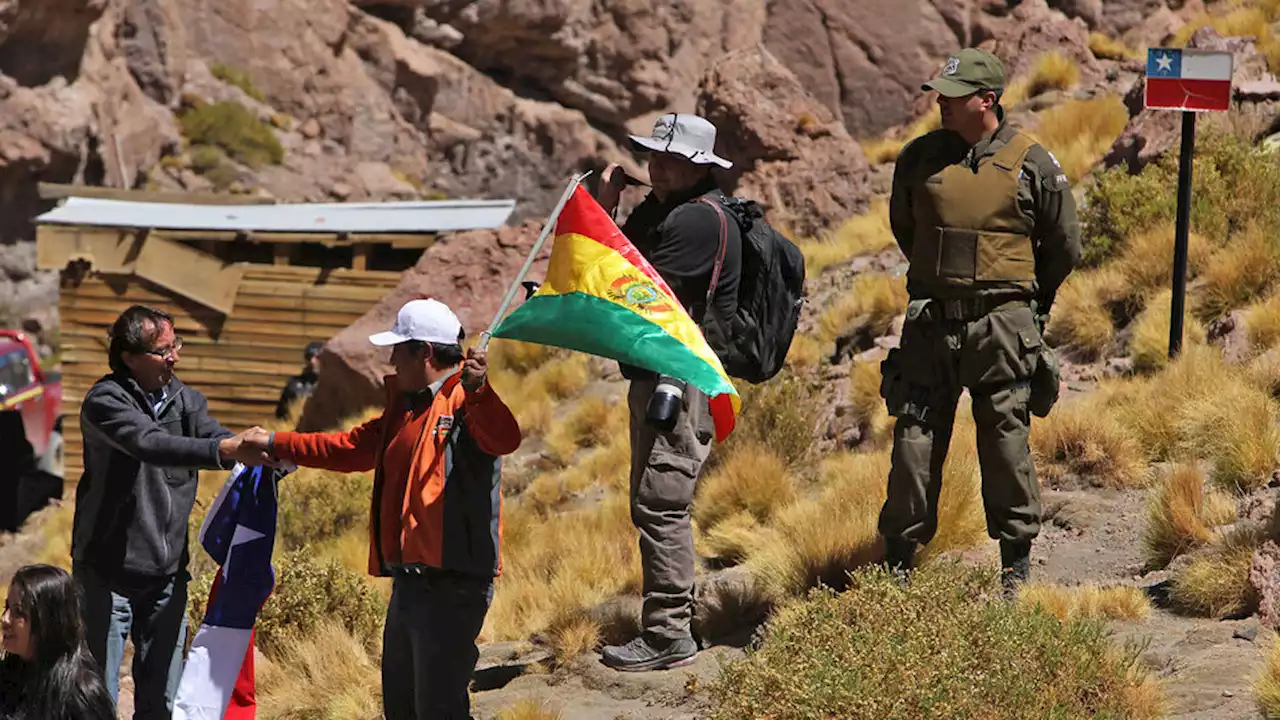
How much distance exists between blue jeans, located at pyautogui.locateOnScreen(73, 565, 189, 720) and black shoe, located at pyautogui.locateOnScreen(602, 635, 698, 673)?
176 centimetres

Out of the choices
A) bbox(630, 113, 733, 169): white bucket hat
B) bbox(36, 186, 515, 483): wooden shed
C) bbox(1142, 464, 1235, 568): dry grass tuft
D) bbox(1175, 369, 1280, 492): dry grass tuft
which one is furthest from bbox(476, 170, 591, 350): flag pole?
bbox(36, 186, 515, 483): wooden shed

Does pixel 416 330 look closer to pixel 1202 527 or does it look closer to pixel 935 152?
pixel 935 152

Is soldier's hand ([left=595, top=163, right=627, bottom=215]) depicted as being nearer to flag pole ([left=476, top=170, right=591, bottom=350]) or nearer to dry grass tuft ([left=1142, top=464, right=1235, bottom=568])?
flag pole ([left=476, top=170, right=591, bottom=350])

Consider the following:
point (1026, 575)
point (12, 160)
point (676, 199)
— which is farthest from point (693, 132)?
point (12, 160)

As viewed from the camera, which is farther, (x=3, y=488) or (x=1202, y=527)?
(x=3, y=488)

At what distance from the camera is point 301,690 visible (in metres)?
7.27

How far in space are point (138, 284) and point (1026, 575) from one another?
12.9 metres

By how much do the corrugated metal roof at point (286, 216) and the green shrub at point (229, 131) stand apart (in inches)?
410

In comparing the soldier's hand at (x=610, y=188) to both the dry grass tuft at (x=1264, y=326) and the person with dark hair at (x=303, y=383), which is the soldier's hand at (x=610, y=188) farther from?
the person with dark hair at (x=303, y=383)

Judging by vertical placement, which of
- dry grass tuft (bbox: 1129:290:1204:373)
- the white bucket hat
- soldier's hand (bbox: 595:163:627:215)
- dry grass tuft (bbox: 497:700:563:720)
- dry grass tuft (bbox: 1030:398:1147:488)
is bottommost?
dry grass tuft (bbox: 497:700:563:720)

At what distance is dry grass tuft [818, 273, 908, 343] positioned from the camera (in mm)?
12188

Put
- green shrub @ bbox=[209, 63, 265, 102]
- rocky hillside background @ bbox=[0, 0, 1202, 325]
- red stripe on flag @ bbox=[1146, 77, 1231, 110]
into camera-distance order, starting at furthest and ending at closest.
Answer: green shrub @ bbox=[209, 63, 265, 102] → rocky hillside background @ bbox=[0, 0, 1202, 325] → red stripe on flag @ bbox=[1146, 77, 1231, 110]

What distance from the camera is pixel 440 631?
5207mm

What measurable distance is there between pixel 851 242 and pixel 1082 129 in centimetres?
243
